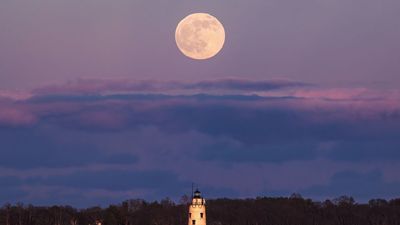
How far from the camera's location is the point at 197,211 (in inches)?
6235

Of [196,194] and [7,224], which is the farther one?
[7,224]

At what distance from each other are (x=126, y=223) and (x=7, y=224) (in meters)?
22.3

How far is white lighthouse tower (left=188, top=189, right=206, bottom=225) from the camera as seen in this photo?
157500 millimetres

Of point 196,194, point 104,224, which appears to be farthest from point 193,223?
point 104,224

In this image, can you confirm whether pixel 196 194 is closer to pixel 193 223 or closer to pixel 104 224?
pixel 193 223

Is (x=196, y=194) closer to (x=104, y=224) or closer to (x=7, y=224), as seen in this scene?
(x=104, y=224)

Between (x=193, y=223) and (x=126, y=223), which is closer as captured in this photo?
(x=193, y=223)

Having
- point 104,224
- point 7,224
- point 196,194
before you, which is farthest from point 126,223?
point 196,194

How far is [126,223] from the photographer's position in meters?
199

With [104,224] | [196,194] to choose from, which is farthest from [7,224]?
[196,194]

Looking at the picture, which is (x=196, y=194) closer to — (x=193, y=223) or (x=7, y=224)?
(x=193, y=223)

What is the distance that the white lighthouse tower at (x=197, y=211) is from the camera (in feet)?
517

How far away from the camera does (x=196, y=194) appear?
522 ft

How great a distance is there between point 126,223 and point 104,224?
538 centimetres
